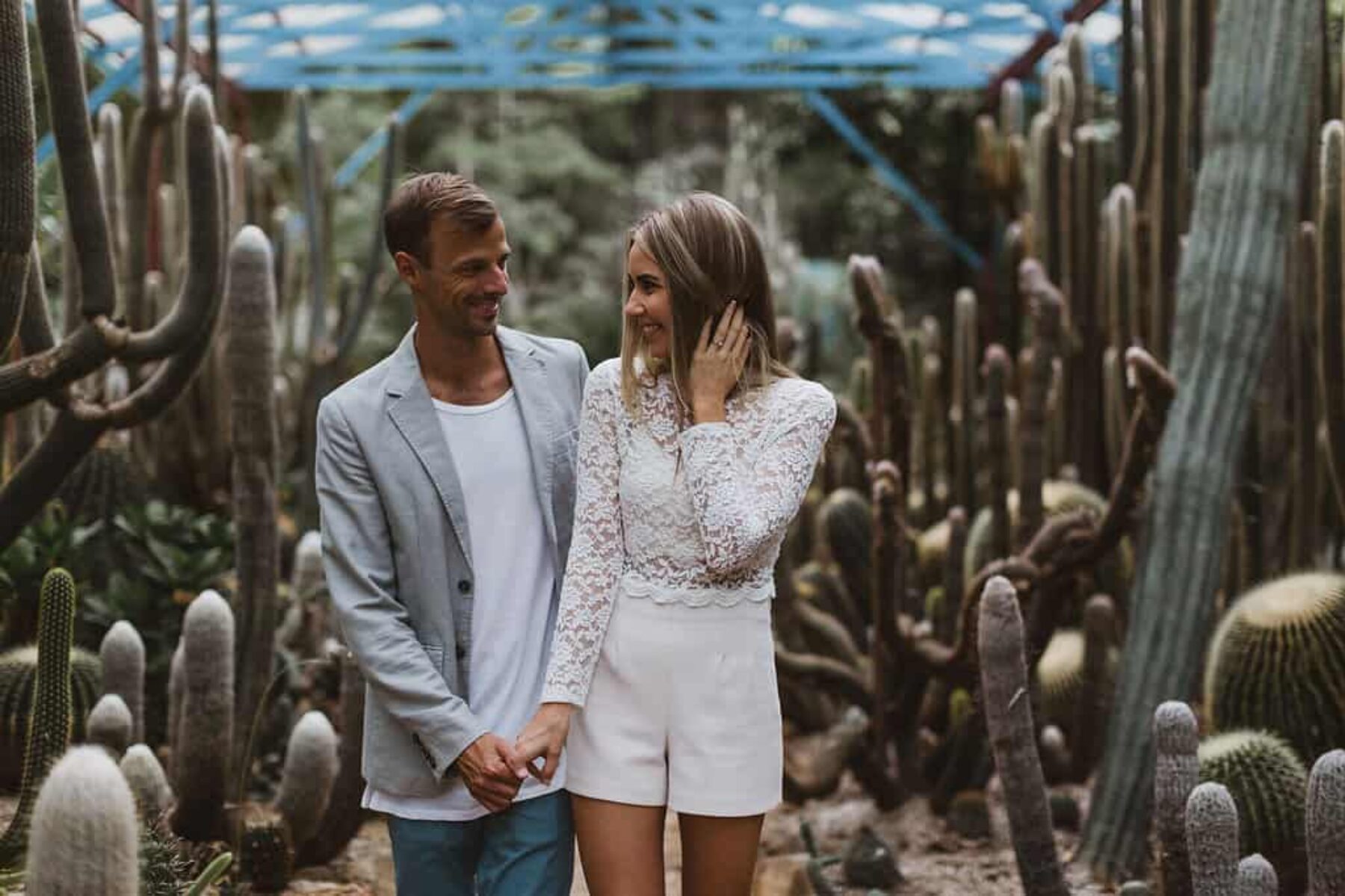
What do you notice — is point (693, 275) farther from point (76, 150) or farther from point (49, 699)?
point (76, 150)

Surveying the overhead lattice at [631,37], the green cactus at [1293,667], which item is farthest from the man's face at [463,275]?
the overhead lattice at [631,37]

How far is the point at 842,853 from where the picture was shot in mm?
5219

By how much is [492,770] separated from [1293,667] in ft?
9.75

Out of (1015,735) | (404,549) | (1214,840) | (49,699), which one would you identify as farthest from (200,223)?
(1214,840)

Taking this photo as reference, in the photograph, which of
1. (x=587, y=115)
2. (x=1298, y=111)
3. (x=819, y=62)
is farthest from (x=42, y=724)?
(x=587, y=115)

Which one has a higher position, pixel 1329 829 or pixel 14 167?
pixel 14 167

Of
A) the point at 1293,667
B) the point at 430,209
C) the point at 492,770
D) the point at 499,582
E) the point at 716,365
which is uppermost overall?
the point at 430,209

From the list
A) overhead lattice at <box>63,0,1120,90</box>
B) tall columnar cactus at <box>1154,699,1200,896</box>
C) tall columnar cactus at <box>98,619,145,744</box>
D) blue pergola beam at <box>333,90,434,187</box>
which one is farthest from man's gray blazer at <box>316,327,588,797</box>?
blue pergola beam at <box>333,90,434,187</box>

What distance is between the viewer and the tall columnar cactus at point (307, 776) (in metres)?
4.33

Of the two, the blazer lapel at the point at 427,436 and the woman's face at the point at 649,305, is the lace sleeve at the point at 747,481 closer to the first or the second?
the woman's face at the point at 649,305

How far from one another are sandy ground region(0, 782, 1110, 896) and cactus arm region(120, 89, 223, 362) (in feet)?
4.46

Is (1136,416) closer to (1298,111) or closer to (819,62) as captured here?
(1298,111)

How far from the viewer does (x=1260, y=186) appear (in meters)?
4.48

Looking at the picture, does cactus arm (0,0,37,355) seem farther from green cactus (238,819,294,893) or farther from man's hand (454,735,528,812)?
man's hand (454,735,528,812)
